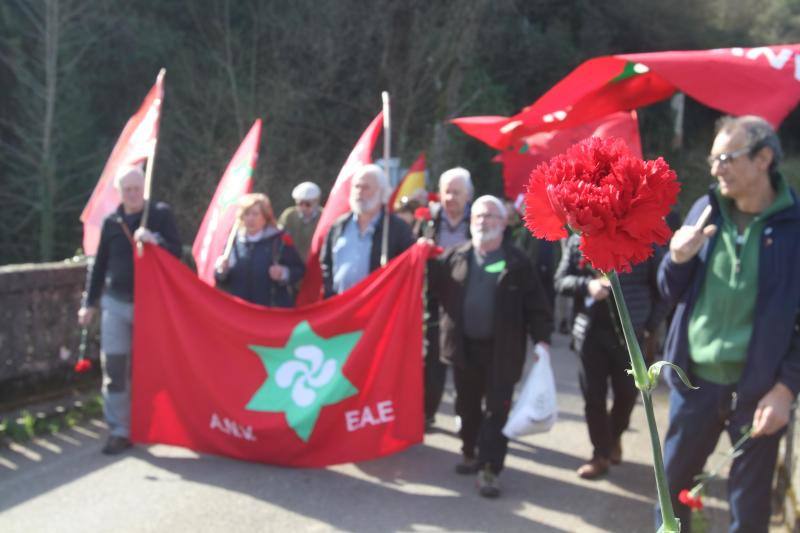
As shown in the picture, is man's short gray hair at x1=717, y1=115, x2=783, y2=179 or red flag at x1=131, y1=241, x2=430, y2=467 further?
red flag at x1=131, y1=241, x2=430, y2=467

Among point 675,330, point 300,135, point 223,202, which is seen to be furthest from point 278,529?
point 300,135

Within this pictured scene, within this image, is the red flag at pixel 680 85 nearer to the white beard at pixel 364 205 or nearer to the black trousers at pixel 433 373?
the white beard at pixel 364 205

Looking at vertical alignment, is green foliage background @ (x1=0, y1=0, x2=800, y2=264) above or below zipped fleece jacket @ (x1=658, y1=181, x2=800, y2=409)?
above

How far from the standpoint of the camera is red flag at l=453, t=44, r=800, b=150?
3.88 meters

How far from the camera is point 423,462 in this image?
5.84 metres

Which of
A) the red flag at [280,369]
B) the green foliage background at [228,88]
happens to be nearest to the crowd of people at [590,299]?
the red flag at [280,369]

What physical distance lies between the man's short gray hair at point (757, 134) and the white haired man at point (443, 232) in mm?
2999

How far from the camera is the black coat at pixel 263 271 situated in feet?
20.4

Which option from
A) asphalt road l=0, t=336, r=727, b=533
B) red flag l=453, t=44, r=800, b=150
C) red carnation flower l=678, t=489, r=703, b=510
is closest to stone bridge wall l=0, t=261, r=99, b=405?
asphalt road l=0, t=336, r=727, b=533

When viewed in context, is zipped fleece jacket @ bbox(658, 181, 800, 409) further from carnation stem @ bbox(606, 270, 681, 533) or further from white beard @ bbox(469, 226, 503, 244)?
white beard @ bbox(469, 226, 503, 244)

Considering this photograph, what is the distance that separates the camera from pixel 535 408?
197 inches

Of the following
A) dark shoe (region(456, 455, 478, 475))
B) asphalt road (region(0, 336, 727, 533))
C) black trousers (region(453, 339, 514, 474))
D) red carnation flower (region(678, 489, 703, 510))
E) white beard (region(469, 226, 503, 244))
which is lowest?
asphalt road (region(0, 336, 727, 533))

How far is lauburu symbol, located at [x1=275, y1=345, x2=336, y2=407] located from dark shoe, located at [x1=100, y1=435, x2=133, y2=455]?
119cm

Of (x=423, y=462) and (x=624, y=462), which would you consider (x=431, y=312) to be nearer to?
(x=423, y=462)
